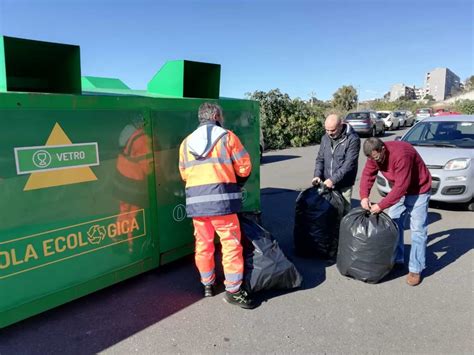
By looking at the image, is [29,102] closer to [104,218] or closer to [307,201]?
[104,218]

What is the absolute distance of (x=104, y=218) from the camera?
314 centimetres

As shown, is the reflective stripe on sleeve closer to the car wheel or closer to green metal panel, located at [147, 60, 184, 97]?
green metal panel, located at [147, 60, 184, 97]

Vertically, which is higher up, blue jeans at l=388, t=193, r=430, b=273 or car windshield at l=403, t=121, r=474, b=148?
car windshield at l=403, t=121, r=474, b=148

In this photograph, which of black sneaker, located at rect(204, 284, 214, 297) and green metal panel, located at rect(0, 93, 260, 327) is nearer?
green metal panel, located at rect(0, 93, 260, 327)

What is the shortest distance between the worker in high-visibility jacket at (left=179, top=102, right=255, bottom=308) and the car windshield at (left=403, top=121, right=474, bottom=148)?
15.8 ft

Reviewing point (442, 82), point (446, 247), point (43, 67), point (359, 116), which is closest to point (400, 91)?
point (442, 82)

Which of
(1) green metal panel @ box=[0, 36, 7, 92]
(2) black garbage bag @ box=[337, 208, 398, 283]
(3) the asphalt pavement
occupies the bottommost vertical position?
(3) the asphalt pavement

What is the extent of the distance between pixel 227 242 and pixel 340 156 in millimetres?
1738

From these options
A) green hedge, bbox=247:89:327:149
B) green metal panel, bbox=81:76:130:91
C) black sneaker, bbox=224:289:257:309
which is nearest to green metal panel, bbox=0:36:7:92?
green metal panel, bbox=81:76:130:91

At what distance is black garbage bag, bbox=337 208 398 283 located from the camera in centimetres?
342

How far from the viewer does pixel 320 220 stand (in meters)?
4.01

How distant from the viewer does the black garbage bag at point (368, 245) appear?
342 cm

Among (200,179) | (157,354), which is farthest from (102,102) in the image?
(157,354)

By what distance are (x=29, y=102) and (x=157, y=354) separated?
77.6 inches
